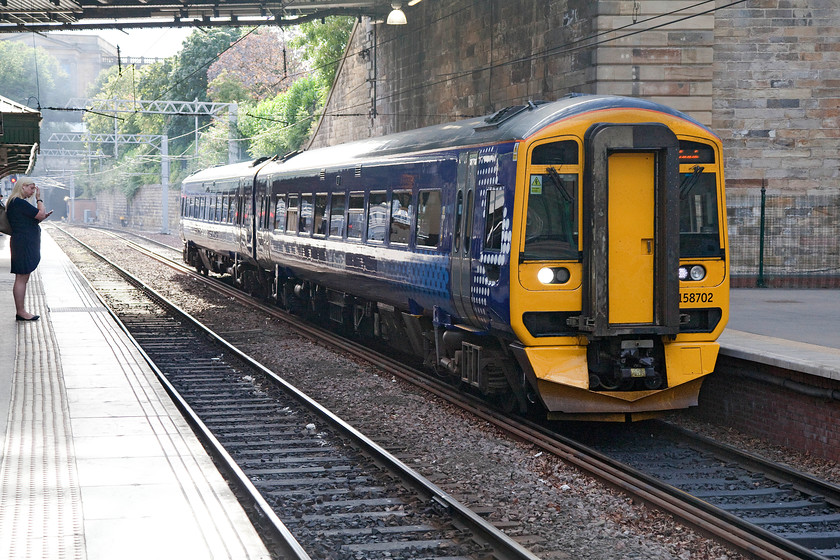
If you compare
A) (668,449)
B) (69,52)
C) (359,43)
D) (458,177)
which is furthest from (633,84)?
(69,52)

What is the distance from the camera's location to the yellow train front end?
9.04m

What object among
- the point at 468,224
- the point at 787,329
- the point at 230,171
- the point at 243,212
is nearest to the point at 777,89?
the point at 787,329

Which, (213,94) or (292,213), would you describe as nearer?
(292,213)

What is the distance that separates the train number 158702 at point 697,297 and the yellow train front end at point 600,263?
2 cm

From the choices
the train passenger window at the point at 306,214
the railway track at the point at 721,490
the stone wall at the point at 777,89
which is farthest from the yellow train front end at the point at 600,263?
the stone wall at the point at 777,89

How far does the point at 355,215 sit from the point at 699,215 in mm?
5777

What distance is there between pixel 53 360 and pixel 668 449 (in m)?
6.99

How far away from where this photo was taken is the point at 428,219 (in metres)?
11.4

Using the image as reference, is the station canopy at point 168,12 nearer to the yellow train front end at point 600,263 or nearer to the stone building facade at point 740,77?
the stone building facade at point 740,77

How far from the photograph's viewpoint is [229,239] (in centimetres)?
2405

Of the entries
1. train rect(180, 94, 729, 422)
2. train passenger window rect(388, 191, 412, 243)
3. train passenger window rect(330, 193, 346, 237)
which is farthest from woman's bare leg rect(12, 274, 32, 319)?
train rect(180, 94, 729, 422)

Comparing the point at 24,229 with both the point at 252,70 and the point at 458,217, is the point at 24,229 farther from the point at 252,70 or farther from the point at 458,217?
the point at 252,70

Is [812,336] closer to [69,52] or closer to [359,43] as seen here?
[359,43]

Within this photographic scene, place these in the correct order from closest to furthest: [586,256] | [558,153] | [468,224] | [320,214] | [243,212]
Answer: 1. [586,256]
2. [558,153]
3. [468,224]
4. [320,214]
5. [243,212]
